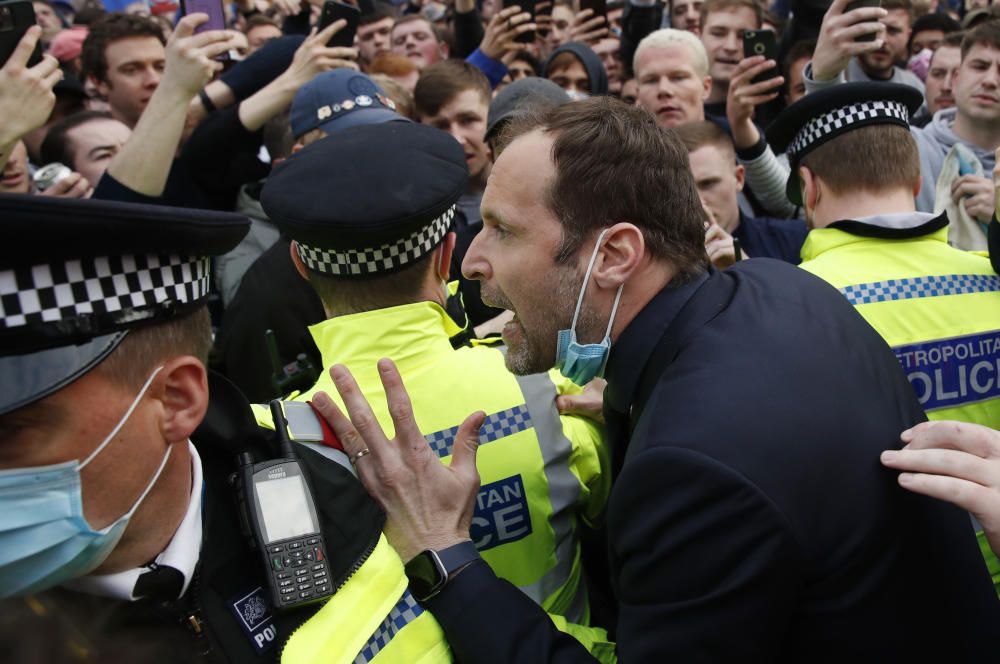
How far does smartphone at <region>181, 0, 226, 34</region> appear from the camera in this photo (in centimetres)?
422

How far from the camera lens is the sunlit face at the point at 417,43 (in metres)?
7.32

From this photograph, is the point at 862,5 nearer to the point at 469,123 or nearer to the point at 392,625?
the point at 469,123

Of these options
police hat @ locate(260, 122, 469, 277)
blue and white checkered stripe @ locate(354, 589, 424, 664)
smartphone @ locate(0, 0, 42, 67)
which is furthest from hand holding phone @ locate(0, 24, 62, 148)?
blue and white checkered stripe @ locate(354, 589, 424, 664)

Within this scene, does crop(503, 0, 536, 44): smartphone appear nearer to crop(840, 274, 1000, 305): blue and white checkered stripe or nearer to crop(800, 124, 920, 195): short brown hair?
crop(800, 124, 920, 195): short brown hair

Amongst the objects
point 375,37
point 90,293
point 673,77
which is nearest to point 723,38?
point 673,77

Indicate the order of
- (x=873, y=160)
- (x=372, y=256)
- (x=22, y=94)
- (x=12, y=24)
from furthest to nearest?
1. (x=12, y=24)
2. (x=22, y=94)
3. (x=873, y=160)
4. (x=372, y=256)

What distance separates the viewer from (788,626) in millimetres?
1604

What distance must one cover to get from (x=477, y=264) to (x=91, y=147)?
3163mm

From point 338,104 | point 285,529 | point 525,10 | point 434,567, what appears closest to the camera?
point 285,529

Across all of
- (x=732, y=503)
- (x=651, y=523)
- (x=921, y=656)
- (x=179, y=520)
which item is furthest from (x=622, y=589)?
(x=179, y=520)

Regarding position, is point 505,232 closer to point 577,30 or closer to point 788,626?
point 788,626

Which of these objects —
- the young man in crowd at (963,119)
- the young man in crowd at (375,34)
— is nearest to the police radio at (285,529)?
the young man in crowd at (963,119)

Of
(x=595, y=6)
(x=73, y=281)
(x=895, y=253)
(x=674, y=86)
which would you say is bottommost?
(x=674, y=86)

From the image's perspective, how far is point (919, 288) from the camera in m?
2.57
